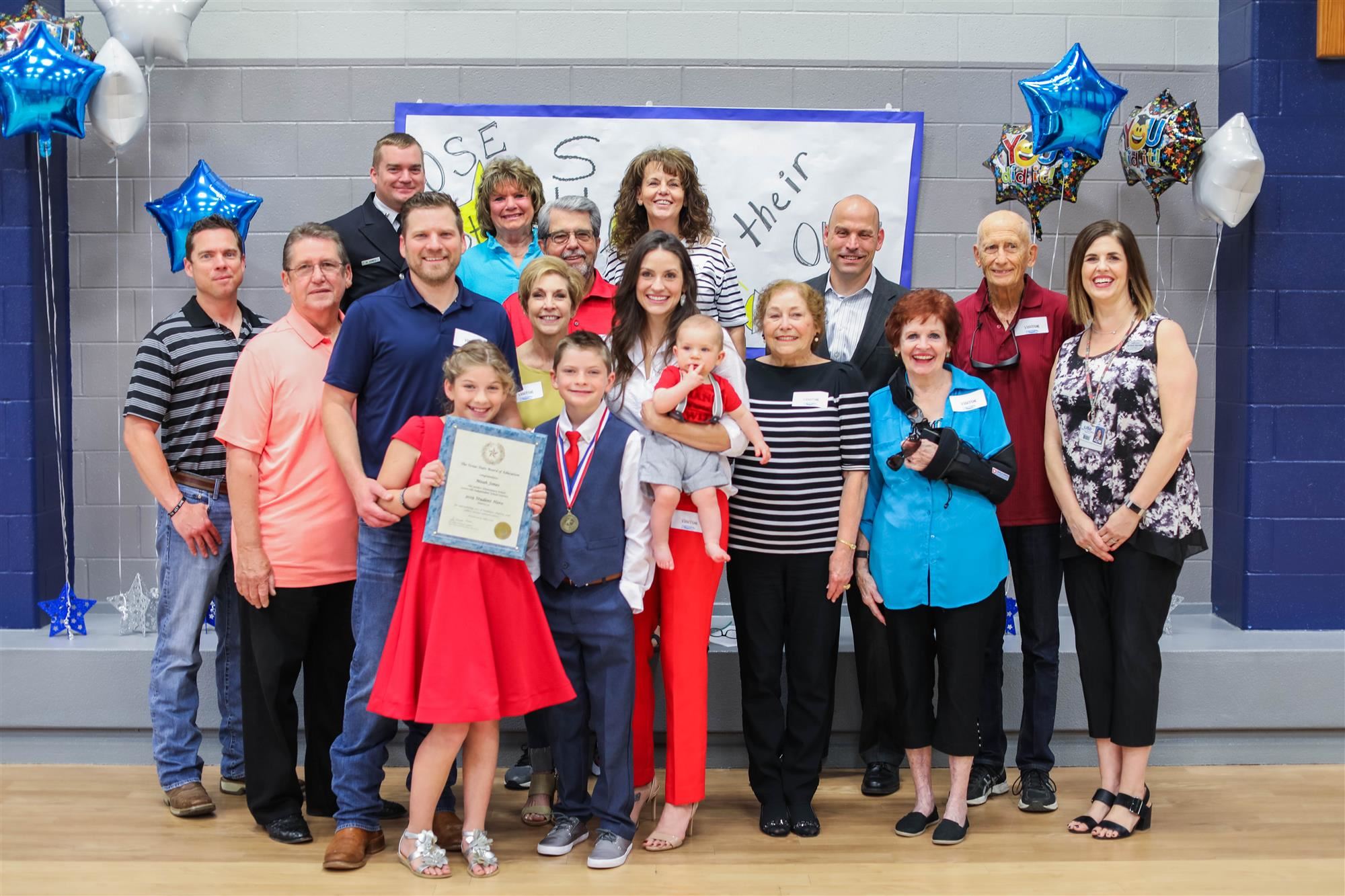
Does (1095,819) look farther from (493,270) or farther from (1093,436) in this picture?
(493,270)

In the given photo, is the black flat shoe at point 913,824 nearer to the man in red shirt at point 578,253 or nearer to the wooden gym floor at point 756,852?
the wooden gym floor at point 756,852

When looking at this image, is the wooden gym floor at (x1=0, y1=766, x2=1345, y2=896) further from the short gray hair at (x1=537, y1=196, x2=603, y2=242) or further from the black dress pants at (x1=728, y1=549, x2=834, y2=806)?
the short gray hair at (x1=537, y1=196, x2=603, y2=242)

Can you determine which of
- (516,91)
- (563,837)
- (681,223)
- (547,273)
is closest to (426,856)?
(563,837)

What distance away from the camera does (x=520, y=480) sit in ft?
8.66

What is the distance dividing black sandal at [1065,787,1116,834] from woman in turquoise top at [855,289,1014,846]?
0.31 meters

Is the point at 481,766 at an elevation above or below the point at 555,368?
below

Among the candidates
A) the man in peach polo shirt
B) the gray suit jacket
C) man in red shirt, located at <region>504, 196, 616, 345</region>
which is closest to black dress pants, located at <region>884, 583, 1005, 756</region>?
the gray suit jacket

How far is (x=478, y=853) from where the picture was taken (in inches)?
106

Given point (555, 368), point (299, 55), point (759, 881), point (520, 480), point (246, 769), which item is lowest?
point (759, 881)

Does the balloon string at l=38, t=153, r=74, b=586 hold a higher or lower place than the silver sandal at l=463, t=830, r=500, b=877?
higher

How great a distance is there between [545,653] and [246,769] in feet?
2.91

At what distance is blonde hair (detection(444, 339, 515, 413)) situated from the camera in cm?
262

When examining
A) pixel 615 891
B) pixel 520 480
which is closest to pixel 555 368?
pixel 520 480

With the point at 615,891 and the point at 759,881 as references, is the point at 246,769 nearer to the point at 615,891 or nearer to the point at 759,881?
the point at 615,891
